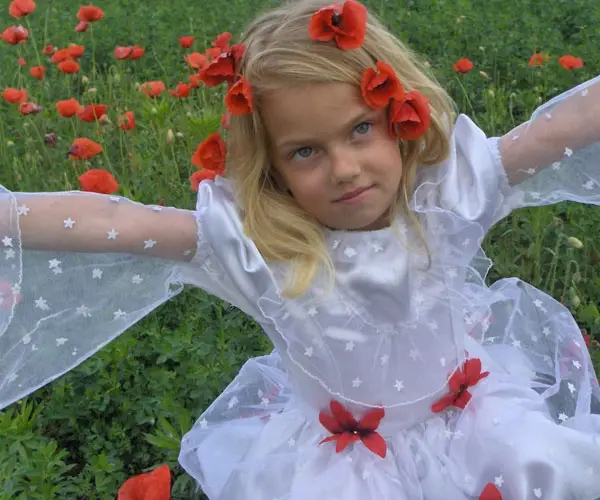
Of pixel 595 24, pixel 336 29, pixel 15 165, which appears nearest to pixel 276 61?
pixel 336 29

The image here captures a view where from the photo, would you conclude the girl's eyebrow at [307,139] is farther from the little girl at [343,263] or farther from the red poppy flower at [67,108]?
the red poppy flower at [67,108]

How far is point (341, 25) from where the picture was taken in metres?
1.51

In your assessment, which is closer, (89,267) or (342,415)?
(89,267)

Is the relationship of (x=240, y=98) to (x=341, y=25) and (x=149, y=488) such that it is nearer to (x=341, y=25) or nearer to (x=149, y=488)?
(x=341, y=25)

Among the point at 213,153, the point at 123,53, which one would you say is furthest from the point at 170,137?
the point at 213,153

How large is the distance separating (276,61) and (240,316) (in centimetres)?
115

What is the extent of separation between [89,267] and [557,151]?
2.95 feet

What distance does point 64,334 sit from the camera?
1.69 meters

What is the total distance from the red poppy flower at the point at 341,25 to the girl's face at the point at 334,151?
3.0 inches

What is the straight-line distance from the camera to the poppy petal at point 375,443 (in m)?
1.77

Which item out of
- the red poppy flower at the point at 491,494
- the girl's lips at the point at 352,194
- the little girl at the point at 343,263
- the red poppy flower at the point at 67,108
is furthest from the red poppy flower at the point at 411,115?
the red poppy flower at the point at 67,108

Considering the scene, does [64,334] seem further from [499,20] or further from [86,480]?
[499,20]

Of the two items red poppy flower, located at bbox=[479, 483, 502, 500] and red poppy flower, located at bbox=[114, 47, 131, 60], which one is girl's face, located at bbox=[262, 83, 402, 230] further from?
red poppy flower, located at bbox=[114, 47, 131, 60]

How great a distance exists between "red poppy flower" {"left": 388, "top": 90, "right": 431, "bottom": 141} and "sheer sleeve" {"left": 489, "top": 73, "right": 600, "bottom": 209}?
194mm
